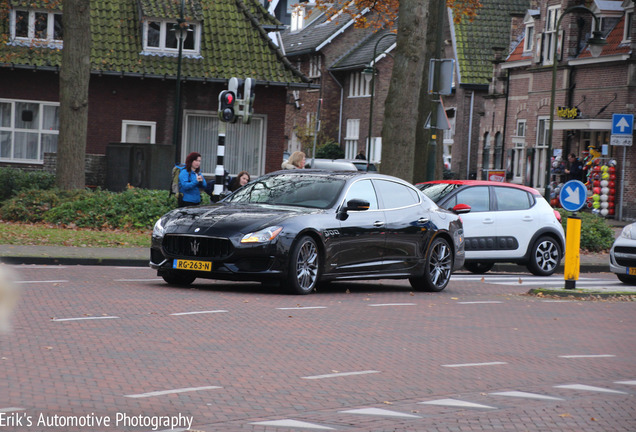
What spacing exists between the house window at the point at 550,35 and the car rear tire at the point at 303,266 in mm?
Answer: 37406

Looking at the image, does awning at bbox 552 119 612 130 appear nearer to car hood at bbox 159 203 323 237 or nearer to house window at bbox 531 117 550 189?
house window at bbox 531 117 550 189

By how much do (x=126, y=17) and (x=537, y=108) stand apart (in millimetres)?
20006

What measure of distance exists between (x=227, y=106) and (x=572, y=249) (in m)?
9.12

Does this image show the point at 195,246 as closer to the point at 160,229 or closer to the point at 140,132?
the point at 160,229

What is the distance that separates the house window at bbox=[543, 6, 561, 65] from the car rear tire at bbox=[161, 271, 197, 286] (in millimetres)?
37354

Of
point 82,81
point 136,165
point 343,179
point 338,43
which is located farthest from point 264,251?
point 338,43

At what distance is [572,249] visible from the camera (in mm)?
15445

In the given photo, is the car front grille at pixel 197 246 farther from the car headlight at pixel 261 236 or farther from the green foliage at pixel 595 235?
Answer: the green foliage at pixel 595 235

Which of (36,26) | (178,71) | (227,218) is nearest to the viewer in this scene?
(227,218)

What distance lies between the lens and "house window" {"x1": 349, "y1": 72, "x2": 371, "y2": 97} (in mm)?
71062

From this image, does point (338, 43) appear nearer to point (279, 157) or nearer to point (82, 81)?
point (279, 157)

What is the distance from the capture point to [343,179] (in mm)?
14547

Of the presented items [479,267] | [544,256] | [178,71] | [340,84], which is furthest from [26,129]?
[340,84]

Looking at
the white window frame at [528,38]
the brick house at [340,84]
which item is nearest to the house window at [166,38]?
the white window frame at [528,38]
